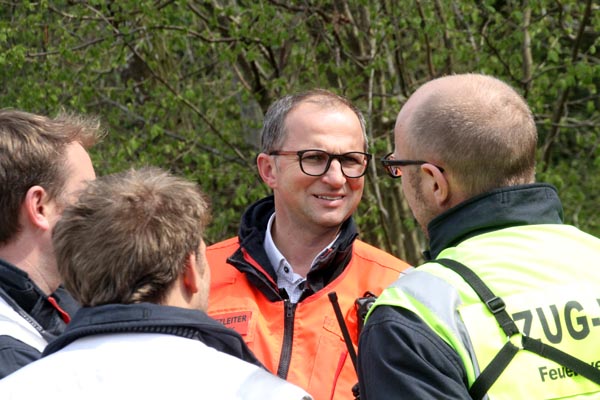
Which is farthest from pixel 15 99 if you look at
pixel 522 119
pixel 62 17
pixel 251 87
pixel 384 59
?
pixel 522 119

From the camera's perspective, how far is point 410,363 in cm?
211

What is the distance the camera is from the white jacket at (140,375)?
190 centimetres

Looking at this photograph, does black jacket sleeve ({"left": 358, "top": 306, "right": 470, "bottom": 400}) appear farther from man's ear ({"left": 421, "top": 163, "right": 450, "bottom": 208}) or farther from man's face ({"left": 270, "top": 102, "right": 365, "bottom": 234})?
man's face ({"left": 270, "top": 102, "right": 365, "bottom": 234})

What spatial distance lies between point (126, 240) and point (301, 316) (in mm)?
1290

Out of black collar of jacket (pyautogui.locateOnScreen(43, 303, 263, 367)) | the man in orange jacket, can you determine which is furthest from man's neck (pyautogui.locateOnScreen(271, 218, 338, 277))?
black collar of jacket (pyautogui.locateOnScreen(43, 303, 263, 367))

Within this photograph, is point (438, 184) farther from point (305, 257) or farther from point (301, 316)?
point (305, 257)

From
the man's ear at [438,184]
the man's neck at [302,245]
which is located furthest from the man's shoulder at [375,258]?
the man's ear at [438,184]

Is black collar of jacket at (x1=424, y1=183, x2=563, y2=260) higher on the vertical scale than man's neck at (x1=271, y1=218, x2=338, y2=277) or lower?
higher

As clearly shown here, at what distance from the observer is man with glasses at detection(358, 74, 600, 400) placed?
2.12 m

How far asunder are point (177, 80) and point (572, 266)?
20.3ft

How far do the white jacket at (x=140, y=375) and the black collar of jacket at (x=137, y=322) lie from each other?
23mm

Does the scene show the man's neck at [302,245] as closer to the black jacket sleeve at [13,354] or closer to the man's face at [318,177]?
the man's face at [318,177]

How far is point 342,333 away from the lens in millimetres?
3150

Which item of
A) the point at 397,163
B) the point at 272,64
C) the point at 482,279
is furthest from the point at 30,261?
the point at 272,64
